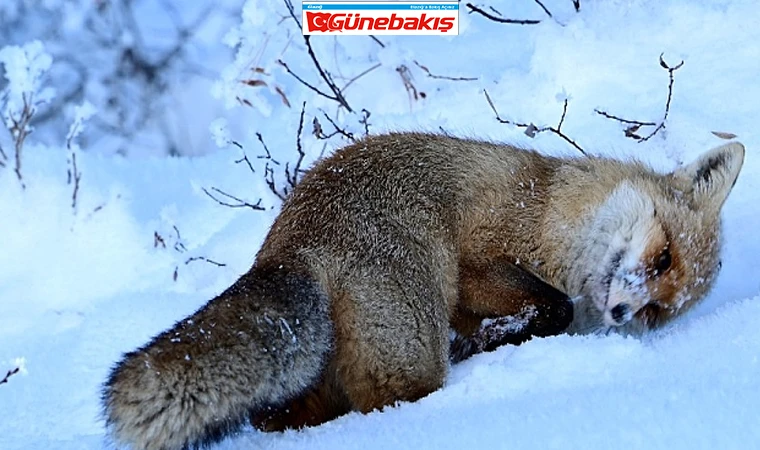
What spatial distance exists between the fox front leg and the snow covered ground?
9.3 inches

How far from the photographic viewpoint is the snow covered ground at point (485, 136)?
2287 mm

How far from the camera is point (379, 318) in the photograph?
2908 millimetres

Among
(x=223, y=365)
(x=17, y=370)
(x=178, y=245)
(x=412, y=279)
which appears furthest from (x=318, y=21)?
(x=223, y=365)

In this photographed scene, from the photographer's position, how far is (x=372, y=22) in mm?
5465

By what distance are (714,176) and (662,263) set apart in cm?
47

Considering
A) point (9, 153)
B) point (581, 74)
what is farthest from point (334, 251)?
point (9, 153)

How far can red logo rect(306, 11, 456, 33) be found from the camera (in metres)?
5.39

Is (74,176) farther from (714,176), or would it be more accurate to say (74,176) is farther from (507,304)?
(714,176)

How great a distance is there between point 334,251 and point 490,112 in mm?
2022

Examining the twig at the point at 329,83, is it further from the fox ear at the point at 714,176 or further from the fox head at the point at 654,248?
the fox ear at the point at 714,176

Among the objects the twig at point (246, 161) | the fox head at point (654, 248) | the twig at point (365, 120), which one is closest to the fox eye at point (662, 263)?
the fox head at point (654, 248)

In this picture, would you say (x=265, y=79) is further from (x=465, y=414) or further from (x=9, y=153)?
(x=465, y=414)

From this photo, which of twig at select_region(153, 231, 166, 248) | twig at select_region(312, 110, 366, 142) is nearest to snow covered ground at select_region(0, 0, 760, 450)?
twig at select_region(153, 231, 166, 248)

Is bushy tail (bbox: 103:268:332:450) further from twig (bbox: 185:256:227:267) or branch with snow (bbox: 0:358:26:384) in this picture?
twig (bbox: 185:256:227:267)
